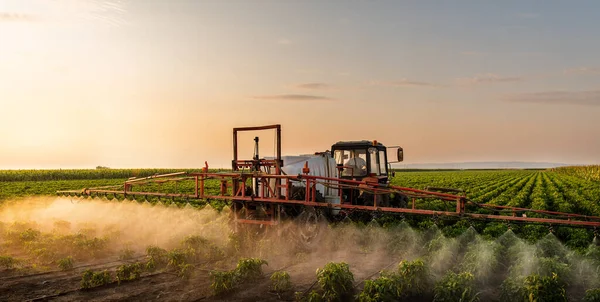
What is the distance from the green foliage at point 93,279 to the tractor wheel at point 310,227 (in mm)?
5048

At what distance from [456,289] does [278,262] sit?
16.2 feet

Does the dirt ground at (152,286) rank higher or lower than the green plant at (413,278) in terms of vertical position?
lower

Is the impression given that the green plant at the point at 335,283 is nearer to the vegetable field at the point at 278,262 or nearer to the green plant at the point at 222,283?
the vegetable field at the point at 278,262

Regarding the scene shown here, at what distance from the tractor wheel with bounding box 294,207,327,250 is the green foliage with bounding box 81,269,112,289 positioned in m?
5.05

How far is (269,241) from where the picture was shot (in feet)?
43.5

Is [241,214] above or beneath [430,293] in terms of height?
above

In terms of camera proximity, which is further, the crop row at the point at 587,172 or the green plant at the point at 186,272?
the crop row at the point at 587,172

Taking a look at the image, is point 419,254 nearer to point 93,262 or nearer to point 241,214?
point 241,214

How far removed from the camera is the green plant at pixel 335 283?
9195 mm

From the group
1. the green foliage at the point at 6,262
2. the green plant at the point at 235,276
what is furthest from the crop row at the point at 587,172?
the green foliage at the point at 6,262

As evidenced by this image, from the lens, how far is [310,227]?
13.5 m

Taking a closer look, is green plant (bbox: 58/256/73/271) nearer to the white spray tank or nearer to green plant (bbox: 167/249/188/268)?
green plant (bbox: 167/249/188/268)

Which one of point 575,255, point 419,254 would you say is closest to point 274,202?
point 419,254

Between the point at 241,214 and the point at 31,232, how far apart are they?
7.68 meters
